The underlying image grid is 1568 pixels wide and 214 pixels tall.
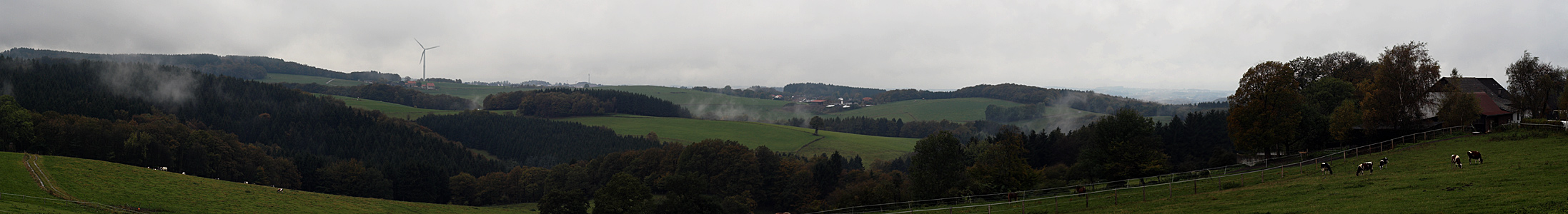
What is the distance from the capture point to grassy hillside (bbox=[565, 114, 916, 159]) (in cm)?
14975

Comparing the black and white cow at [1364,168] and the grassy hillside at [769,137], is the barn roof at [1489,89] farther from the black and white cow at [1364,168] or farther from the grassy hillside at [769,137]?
the grassy hillside at [769,137]

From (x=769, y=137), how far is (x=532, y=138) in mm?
57054

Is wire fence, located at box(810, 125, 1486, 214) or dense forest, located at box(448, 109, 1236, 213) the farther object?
dense forest, located at box(448, 109, 1236, 213)

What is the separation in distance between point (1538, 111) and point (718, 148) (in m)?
81.7

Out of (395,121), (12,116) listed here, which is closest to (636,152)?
(12,116)

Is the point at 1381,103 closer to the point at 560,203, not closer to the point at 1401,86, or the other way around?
the point at 1401,86

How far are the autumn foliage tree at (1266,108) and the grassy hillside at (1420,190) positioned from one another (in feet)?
34.6

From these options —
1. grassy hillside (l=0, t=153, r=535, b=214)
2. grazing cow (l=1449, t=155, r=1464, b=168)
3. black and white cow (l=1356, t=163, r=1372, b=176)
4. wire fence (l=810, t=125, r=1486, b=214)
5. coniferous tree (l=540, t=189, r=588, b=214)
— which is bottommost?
coniferous tree (l=540, t=189, r=588, b=214)

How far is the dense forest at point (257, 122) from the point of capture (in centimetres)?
Result: 10725

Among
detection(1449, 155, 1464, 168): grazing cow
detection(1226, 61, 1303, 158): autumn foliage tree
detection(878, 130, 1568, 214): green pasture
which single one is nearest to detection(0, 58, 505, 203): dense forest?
detection(878, 130, 1568, 214): green pasture

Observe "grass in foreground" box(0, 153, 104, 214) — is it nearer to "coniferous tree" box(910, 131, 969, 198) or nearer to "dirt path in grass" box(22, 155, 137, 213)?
"dirt path in grass" box(22, 155, 137, 213)

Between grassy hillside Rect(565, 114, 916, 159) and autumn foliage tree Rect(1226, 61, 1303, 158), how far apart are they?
94.3 meters

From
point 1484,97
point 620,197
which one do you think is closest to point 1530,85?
point 1484,97

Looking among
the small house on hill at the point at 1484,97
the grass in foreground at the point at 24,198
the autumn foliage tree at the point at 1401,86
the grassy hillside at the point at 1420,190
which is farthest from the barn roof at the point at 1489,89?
the grass in foreground at the point at 24,198
